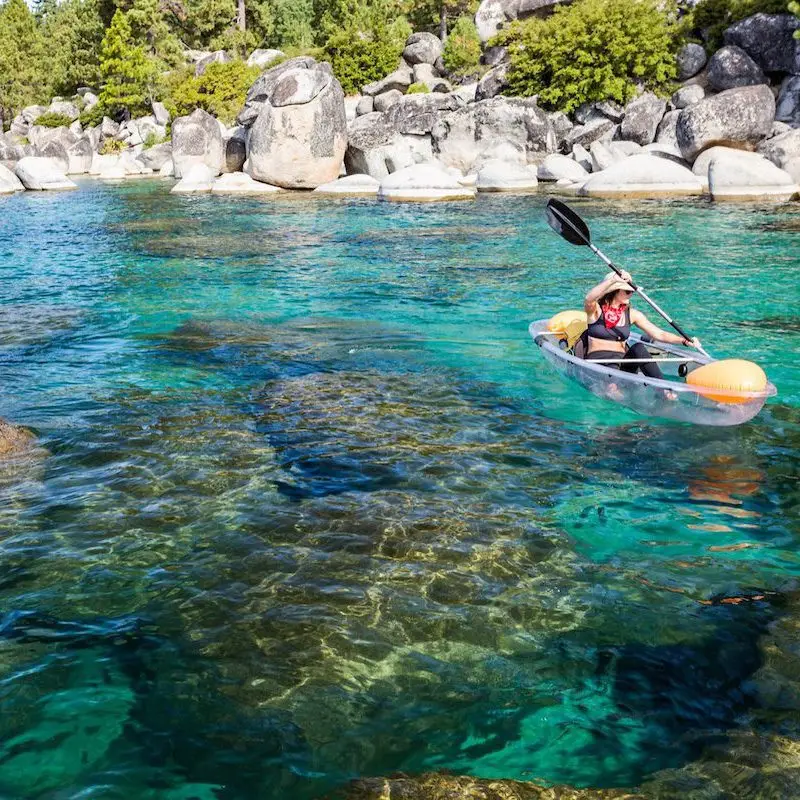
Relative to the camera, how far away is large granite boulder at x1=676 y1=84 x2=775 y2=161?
84.5 feet

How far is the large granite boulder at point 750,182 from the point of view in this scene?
22.7 m

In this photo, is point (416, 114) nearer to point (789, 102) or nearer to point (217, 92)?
point (789, 102)

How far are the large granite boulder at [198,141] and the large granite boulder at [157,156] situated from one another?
32.7 ft

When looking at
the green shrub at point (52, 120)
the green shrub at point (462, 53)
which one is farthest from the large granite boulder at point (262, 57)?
the green shrub at point (462, 53)

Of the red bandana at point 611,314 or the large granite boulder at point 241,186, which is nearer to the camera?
the red bandana at point 611,314

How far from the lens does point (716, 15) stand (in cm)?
3475

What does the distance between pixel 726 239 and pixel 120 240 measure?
1359 cm

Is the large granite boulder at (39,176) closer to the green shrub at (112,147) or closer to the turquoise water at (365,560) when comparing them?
the green shrub at (112,147)

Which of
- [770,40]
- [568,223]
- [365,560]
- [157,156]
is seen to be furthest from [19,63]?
[365,560]

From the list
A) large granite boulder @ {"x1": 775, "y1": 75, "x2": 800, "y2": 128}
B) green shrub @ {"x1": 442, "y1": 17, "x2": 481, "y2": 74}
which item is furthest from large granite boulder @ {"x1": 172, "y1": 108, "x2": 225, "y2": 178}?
large granite boulder @ {"x1": 775, "y1": 75, "x2": 800, "y2": 128}

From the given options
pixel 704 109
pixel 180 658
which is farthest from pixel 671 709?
pixel 704 109

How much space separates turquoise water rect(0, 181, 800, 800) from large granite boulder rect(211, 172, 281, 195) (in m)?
19.9

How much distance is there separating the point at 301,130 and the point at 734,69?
17330 mm

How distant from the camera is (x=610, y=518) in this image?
536 cm
